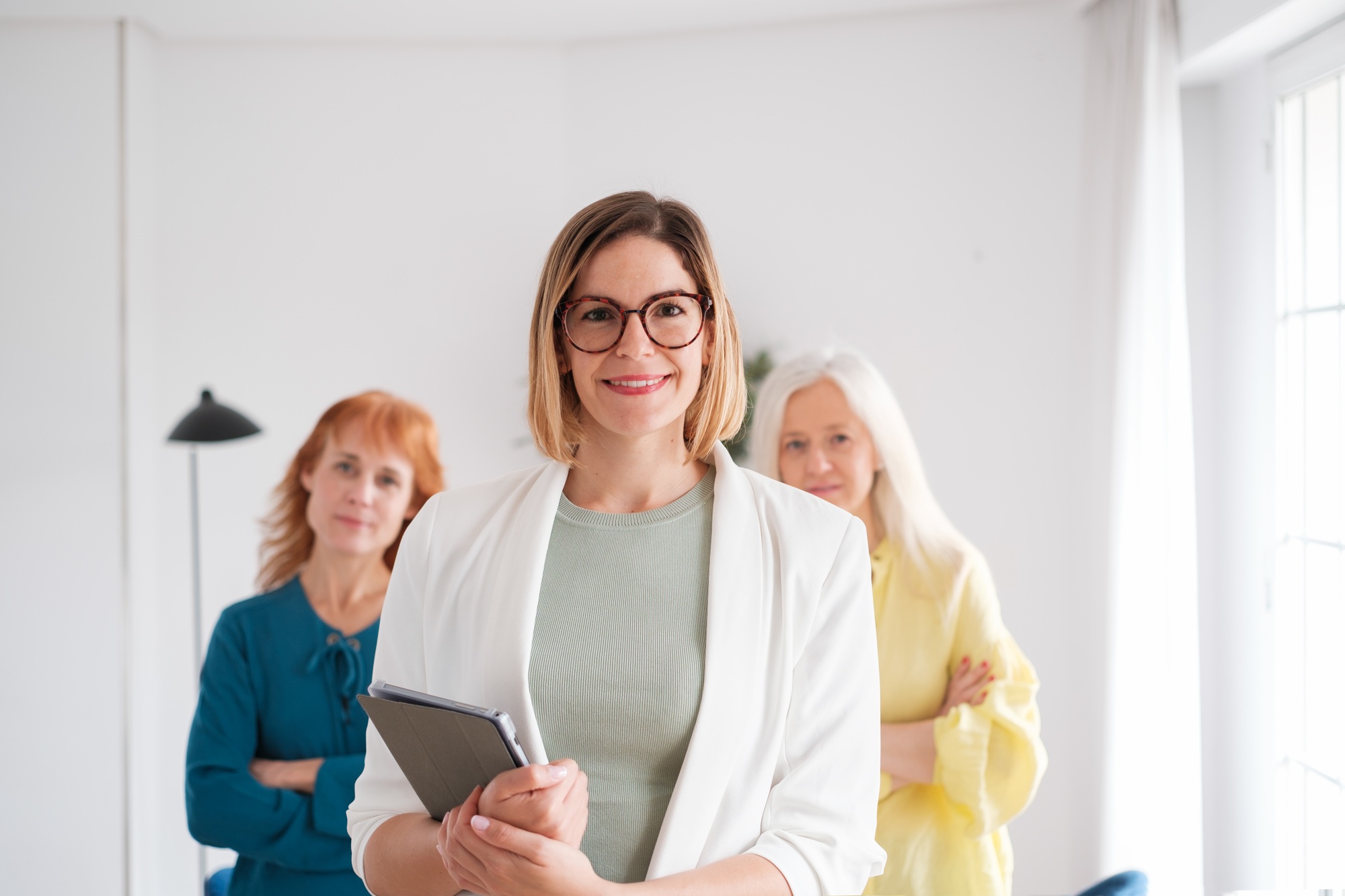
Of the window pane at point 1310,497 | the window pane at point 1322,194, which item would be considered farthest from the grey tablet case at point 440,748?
the window pane at point 1322,194

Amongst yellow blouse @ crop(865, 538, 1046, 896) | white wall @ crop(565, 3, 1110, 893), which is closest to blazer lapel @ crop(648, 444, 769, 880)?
yellow blouse @ crop(865, 538, 1046, 896)

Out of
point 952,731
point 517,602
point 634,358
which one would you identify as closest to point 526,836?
point 517,602

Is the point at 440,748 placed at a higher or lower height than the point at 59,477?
lower

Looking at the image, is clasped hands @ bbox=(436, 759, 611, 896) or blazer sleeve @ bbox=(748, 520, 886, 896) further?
blazer sleeve @ bbox=(748, 520, 886, 896)

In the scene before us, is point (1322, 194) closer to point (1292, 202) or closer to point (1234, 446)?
point (1292, 202)

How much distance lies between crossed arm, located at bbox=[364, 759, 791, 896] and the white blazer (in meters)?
0.03

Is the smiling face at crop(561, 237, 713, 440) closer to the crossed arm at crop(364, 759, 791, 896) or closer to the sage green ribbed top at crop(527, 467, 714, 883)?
the sage green ribbed top at crop(527, 467, 714, 883)

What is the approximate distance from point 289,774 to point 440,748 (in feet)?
3.44

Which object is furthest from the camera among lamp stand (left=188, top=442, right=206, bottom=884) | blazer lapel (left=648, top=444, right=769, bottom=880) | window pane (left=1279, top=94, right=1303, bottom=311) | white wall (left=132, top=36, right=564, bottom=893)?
white wall (left=132, top=36, right=564, bottom=893)

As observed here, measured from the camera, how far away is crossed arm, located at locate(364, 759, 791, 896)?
1.06 metres

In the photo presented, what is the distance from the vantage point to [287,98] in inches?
165

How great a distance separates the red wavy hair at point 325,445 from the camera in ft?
7.16

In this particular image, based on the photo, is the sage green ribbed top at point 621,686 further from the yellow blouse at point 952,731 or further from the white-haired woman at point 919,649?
the yellow blouse at point 952,731

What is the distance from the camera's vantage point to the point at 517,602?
1214mm
